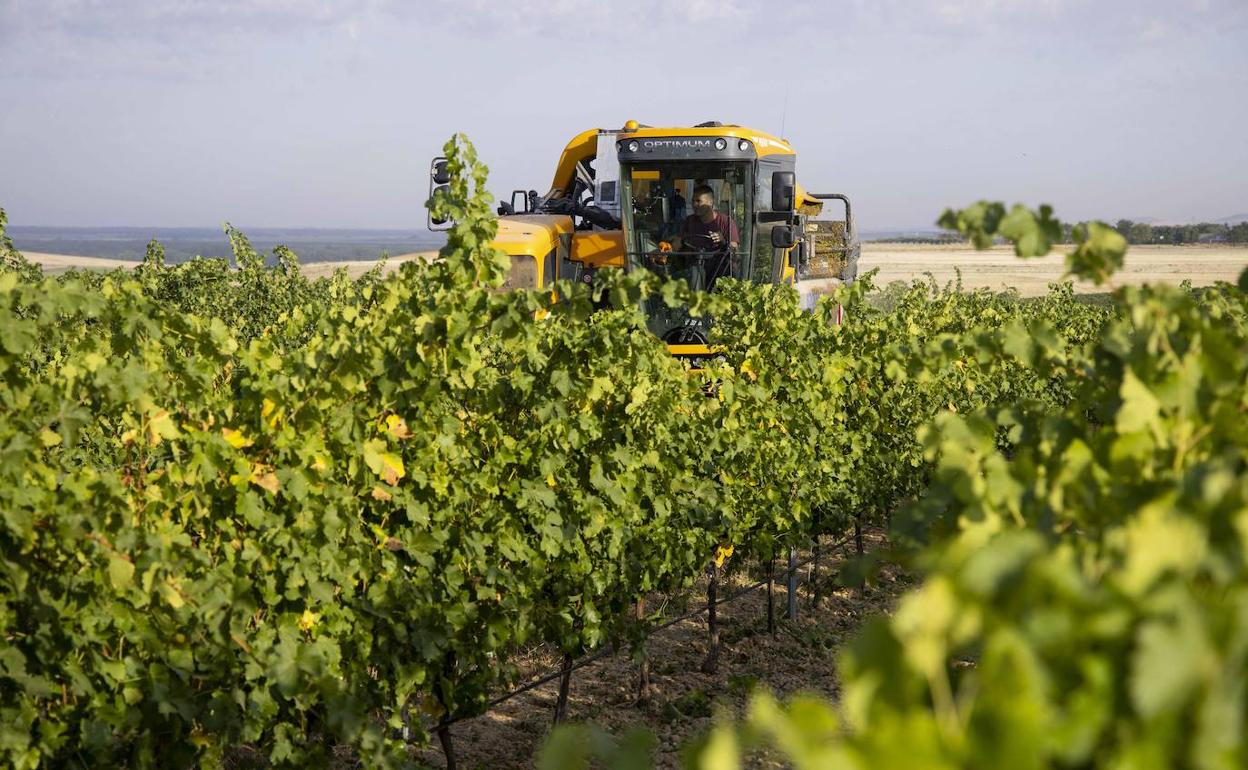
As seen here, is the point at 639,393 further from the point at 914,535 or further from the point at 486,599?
the point at 914,535

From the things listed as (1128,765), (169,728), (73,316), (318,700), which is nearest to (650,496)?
(318,700)

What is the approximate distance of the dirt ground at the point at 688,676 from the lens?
6238mm

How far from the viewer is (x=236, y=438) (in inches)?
155

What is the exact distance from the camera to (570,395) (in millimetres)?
4996

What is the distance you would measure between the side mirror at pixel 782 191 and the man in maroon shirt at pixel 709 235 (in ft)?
2.29

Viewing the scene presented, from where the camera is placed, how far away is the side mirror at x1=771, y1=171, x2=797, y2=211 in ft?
35.0

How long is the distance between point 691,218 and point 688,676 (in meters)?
5.45

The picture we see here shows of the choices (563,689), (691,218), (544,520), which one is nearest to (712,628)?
(563,689)

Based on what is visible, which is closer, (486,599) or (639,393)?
(486,599)

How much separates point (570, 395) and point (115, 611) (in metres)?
2.08

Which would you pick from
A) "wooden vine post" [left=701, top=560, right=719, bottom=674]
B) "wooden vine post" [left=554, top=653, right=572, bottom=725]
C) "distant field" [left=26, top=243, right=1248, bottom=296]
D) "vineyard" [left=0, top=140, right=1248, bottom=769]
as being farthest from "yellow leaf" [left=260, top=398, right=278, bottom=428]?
"distant field" [left=26, top=243, right=1248, bottom=296]

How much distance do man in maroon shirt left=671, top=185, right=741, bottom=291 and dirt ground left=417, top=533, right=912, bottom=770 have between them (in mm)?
3497

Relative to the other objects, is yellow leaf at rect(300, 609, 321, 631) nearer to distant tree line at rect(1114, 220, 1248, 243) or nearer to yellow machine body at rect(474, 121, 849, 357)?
yellow machine body at rect(474, 121, 849, 357)

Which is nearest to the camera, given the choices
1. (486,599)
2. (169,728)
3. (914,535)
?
(914,535)
